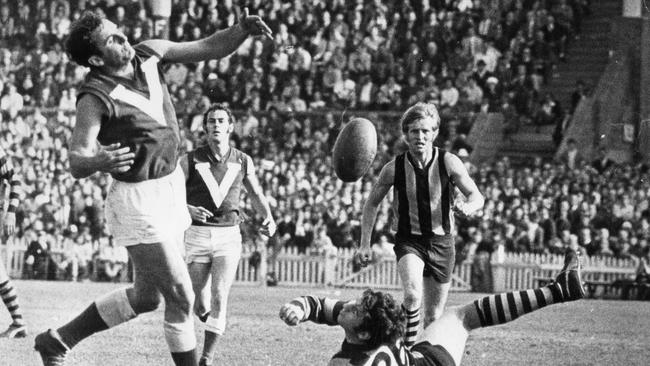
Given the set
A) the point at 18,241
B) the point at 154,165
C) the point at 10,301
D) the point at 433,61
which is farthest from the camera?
the point at 433,61

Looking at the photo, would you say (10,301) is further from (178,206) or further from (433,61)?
(433,61)

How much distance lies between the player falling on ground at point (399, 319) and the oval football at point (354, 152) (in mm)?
5035

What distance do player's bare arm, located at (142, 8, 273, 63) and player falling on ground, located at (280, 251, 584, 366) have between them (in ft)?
6.43

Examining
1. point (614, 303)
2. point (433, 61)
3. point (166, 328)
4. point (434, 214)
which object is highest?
point (433, 61)

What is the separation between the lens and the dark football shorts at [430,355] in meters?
6.41

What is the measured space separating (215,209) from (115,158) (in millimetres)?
3378

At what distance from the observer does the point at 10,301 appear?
39.9ft

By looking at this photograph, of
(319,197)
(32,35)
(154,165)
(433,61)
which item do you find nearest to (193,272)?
(154,165)

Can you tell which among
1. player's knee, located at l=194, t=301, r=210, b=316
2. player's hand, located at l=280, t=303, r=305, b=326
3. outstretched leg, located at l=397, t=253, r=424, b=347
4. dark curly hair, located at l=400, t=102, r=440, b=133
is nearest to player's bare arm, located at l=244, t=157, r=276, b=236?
player's knee, located at l=194, t=301, r=210, b=316

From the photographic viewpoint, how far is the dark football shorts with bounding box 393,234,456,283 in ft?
31.6

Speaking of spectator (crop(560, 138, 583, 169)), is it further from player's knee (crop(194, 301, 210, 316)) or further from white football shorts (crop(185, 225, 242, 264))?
player's knee (crop(194, 301, 210, 316))

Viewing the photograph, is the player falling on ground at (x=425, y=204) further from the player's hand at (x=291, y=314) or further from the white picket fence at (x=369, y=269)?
the white picket fence at (x=369, y=269)

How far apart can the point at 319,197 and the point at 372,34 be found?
17.9ft

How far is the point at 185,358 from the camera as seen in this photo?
7820 mm
